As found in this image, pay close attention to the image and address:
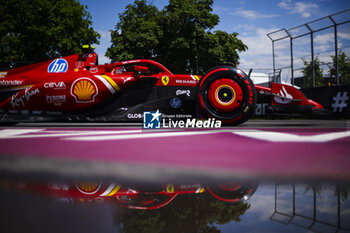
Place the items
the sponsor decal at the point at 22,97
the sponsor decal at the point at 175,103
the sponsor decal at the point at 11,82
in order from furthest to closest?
1. the sponsor decal at the point at 11,82
2. the sponsor decal at the point at 22,97
3. the sponsor decal at the point at 175,103

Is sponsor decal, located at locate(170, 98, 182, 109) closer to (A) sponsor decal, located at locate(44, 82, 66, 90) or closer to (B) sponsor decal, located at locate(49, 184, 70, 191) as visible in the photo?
(A) sponsor decal, located at locate(44, 82, 66, 90)

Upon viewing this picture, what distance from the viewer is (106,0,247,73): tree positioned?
61.7ft

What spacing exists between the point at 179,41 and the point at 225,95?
14970 millimetres

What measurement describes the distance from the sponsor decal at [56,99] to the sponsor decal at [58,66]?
1.97 feet

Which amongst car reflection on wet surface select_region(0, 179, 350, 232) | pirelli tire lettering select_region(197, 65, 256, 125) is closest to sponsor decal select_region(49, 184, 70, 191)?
car reflection on wet surface select_region(0, 179, 350, 232)

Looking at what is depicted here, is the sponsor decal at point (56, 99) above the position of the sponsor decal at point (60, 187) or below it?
above

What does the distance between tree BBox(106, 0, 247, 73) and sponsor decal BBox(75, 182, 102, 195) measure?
1773 cm

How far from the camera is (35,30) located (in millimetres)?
17453

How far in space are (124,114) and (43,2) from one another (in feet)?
56.1

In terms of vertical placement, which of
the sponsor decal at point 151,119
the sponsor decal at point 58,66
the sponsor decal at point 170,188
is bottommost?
the sponsor decal at point 170,188

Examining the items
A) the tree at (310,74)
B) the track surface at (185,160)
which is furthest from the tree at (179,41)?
the track surface at (185,160)

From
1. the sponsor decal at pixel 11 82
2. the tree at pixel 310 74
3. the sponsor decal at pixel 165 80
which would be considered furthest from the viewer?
the tree at pixel 310 74

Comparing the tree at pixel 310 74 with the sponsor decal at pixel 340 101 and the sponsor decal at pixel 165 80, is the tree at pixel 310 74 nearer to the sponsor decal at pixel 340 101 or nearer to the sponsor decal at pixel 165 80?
the sponsor decal at pixel 340 101

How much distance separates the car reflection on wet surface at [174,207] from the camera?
779 millimetres
